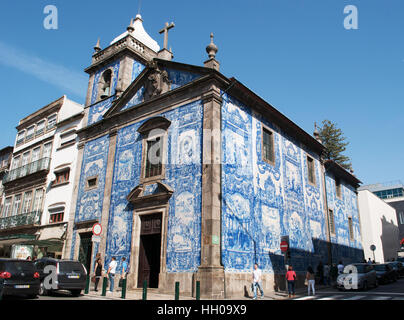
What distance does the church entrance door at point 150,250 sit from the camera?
15.5m

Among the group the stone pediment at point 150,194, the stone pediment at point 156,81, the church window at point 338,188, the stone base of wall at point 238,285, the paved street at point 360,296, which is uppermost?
the stone pediment at point 156,81

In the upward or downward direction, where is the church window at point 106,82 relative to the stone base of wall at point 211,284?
upward

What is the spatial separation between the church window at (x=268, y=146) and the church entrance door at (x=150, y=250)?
6.40 m

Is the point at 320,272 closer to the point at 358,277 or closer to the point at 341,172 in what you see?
the point at 358,277

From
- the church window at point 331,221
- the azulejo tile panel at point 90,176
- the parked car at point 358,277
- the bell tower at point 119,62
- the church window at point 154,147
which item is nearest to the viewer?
the parked car at point 358,277

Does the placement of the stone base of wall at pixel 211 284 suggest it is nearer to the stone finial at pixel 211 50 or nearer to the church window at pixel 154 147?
the church window at pixel 154 147

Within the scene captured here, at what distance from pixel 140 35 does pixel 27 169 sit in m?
13.7

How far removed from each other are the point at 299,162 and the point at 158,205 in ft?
32.5

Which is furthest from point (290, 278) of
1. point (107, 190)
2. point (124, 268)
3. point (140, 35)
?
point (140, 35)

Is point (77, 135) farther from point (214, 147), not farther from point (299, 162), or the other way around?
point (299, 162)

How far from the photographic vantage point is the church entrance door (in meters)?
15.5

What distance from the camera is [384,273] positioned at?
20000mm

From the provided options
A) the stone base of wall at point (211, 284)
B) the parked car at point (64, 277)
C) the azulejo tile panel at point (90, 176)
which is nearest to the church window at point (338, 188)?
the stone base of wall at point (211, 284)

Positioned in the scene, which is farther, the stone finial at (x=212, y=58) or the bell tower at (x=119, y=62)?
the bell tower at (x=119, y=62)
